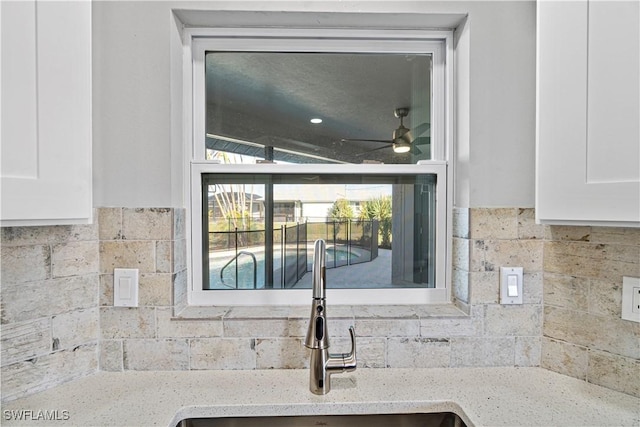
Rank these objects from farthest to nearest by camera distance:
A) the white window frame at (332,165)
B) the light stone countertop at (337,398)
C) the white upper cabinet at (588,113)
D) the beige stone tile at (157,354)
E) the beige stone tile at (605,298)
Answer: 1. the white window frame at (332,165)
2. the beige stone tile at (157,354)
3. the beige stone tile at (605,298)
4. the light stone countertop at (337,398)
5. the white upper cabinet at (588,113)

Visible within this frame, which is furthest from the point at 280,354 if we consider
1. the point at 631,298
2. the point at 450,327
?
the point at 631,298

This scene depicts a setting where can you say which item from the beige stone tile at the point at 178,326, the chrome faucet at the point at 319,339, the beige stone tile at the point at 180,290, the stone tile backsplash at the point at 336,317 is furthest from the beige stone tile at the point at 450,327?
the beige stone tile at the point at 180,290

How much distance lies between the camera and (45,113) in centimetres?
78

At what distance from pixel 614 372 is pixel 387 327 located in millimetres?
650

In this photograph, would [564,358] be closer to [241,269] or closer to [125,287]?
[241,269]

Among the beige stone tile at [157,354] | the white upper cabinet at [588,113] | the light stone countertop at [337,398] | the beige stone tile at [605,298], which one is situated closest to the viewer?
the white upper cabinet at [588,113]

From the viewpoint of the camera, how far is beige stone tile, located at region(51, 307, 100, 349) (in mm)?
983

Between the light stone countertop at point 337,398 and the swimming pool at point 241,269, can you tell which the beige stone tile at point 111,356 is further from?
the swimming pool at point 241,269

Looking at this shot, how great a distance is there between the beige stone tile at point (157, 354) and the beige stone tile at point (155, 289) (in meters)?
0.12

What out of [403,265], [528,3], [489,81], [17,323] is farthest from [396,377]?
[528,3]

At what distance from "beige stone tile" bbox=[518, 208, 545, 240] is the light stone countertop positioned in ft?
1.42

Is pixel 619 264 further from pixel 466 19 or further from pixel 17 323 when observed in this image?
pixel 17 323

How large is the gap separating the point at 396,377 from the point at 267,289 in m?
0.52

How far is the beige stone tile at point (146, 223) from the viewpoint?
106cm
